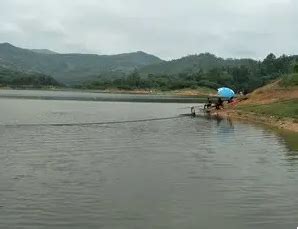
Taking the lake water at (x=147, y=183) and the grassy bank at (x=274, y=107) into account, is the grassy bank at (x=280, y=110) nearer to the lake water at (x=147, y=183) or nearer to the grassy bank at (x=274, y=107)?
the grassy bank at (x=274, y=107)

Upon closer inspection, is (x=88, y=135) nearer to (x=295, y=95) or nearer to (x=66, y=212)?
(x=66, y=212)

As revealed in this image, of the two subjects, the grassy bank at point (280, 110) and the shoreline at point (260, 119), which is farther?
the grassy bank at point (280, 110)

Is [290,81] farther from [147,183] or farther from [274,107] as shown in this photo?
[147,183]

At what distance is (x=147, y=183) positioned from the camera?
769 inches

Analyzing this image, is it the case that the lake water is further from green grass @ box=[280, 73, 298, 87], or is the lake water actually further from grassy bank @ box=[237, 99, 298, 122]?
green grass @ box=[280, 73, 298, 87]

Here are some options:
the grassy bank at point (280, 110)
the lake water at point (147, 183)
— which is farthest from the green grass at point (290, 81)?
the lake water at point (147, 183)

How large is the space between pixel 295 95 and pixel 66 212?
50.9 metres

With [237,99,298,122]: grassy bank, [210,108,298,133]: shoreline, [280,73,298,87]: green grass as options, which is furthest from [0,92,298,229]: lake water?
[280,73,298,87]: green grass

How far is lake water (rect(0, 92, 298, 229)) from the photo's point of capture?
48.2ft

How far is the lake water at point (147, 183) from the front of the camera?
578 inches

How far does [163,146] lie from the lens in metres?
31.2

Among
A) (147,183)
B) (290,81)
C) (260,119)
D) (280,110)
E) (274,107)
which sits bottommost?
(147,183)

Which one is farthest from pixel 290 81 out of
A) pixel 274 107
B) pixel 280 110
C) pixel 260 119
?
pixel 280 110

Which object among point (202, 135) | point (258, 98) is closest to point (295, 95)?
point (258, 98)
